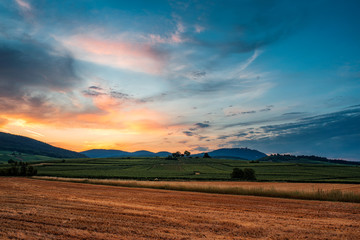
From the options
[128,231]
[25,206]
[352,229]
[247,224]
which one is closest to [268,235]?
[247,224]

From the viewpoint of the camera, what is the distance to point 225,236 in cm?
955

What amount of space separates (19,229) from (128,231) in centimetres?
492

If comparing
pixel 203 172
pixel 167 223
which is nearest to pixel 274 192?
pixel 167 223

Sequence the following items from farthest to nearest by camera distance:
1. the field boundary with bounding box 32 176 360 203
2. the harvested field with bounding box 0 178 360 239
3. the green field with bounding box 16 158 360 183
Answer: the green field with bounding box 16 158 360 183, the field boundary with bounding box 32 176 360 203, the harvested field with bounding box 0 178 360 239

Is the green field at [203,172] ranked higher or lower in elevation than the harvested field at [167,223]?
lower

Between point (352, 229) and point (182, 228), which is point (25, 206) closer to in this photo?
point (182, 228)

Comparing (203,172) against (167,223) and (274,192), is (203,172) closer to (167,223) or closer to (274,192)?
(274,192)

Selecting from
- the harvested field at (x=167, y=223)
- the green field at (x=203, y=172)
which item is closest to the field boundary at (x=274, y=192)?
the harvested field at (x=167, y=223)

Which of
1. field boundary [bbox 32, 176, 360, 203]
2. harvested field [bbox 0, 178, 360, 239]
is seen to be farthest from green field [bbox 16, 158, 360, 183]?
harvested field [bbox 0, 178, 360, 239]

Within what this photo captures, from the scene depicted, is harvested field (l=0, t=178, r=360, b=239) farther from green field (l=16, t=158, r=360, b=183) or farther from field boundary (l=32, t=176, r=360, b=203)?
green field (l=16, t=158, r=360, b=183)

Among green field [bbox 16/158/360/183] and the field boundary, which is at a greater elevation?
the field boundary

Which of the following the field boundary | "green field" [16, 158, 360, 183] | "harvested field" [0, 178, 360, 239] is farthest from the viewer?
"green field" [16, 158, 360, 183]

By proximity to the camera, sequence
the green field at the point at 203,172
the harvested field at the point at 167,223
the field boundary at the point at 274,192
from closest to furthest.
A: the harvested field at the point at 167,223
the field boundary at the point at 274,192
the green field at the point at 203,172

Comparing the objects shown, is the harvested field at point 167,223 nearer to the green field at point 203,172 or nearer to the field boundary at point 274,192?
the field boundary at point 274,192
